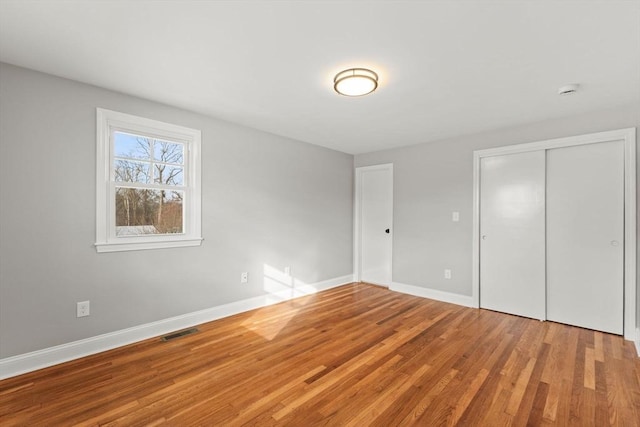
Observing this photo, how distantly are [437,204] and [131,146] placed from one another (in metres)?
3.93

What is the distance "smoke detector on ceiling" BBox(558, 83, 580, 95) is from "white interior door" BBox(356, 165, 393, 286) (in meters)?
2.46

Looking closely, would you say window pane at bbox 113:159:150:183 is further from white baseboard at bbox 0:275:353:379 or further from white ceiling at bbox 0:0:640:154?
white baseboard at bbox 0:275:353:379

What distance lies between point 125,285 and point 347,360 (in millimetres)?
2182

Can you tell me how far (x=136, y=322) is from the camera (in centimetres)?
281

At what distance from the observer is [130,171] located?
2.84 m

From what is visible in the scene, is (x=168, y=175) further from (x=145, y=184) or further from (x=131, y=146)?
(x=131, y=146)

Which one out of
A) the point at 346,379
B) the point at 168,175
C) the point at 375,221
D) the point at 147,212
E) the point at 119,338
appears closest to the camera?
the point at 346,379

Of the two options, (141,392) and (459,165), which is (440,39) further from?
(141,392)

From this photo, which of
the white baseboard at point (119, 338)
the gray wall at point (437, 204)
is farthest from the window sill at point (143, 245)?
the gray wall at point (437, 204)

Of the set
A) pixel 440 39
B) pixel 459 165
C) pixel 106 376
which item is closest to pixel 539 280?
pixel 459 165

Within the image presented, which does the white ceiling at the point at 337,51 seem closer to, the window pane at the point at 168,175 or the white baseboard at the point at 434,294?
the window pane at the point at 168,175

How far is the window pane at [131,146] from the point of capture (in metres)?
2.77

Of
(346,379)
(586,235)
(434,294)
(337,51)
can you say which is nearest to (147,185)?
(337,51)

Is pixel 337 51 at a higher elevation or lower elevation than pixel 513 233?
higher
